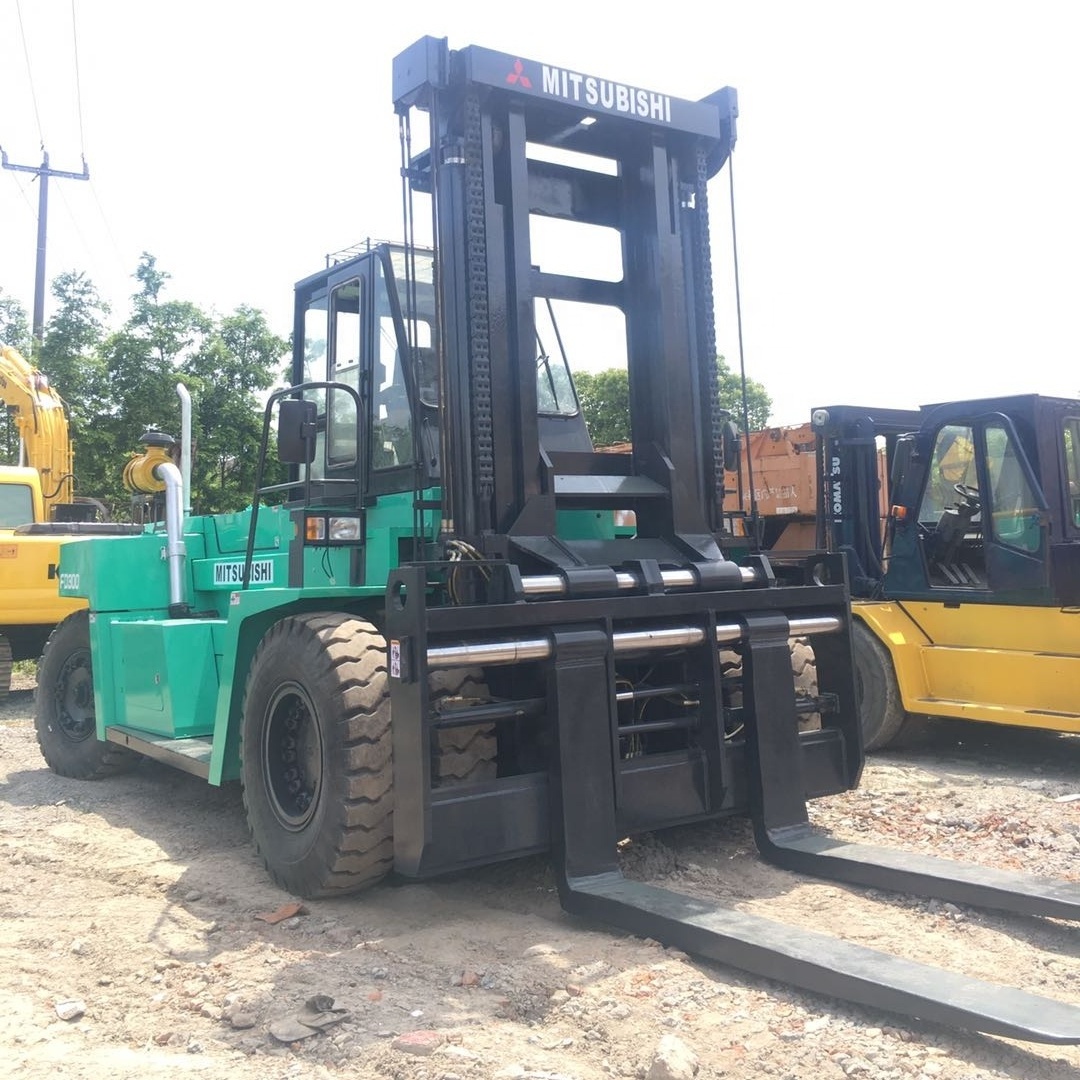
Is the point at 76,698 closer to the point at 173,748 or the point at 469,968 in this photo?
the point at 173,748

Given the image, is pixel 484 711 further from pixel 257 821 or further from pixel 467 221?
pixel 467 221

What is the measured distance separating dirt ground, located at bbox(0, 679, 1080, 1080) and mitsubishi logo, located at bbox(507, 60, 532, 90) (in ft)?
11.2

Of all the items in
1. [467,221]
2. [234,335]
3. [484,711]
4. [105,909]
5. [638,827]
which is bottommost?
[105,909]

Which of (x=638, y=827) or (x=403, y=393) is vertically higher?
(x=403, y=393)

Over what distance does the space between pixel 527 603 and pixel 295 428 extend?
1486mm

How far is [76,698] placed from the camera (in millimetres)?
7766

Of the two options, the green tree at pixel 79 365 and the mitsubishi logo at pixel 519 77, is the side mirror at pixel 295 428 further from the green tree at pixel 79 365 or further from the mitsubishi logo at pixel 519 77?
the green tree at pixel 79 365

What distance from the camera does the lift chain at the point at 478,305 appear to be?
15.6 feet

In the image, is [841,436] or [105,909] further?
[841,436]

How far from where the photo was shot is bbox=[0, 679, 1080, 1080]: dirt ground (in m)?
3.09

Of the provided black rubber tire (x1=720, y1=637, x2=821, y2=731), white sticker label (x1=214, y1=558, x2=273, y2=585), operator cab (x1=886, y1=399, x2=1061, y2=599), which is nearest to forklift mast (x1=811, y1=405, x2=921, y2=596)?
operator cab (x1=886, y1=399, x2=1061, y2=599)

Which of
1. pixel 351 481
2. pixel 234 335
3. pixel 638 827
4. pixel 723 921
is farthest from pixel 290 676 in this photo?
pixel 234 335

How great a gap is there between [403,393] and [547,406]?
0.95 meters

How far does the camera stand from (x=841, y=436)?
29.9 feet
